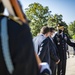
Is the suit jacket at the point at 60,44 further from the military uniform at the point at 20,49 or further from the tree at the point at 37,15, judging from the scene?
the tree at the point at 37,15

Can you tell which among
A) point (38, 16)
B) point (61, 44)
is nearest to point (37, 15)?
point (38, 16)

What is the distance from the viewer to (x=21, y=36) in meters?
1.62

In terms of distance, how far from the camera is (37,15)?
59719mm

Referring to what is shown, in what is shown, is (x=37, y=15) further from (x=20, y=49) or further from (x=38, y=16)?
(x=20, y=49)

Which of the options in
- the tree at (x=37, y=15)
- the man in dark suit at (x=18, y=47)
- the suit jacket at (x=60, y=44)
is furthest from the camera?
the tree at (x=37, y=15)

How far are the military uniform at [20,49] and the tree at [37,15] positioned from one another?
5545 centimetres

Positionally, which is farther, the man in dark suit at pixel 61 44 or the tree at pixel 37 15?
the tree at pixel 37 15

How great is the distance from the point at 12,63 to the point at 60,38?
7.88m

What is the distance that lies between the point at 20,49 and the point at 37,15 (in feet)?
191

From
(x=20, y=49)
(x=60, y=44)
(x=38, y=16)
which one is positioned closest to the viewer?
(x=20, y=49)

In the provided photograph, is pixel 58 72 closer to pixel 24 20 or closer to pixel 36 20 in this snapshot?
pixel 24 20

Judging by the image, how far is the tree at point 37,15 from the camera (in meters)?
57.9

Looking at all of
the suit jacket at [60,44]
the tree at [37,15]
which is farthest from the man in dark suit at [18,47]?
the tree at [37,15]

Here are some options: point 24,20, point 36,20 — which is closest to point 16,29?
point 24,20
